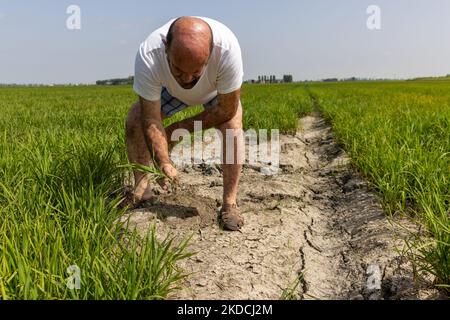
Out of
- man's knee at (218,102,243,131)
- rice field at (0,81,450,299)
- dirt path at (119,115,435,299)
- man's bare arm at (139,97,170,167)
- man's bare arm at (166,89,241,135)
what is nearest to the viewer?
rice field at (0,81,450,299)

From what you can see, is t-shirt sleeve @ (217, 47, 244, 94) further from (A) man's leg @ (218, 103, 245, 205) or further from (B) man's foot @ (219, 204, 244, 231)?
(B) man's foot @ (219, 204, 244, 231)

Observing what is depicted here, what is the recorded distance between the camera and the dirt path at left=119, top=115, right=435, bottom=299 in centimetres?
162

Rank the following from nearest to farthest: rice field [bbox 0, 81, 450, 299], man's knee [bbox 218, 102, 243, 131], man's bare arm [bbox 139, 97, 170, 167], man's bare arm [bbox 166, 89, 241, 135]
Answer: rice field [bbox 0, 81, 450, 299] → man's bare arm [bbox 139, 97, 170, 167] → man's bare arm [bbox 166, 89, 241, 135] → man's knee [bbox 218, 102, 243, 131]

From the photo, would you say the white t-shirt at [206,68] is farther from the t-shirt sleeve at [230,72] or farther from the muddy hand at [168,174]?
the muddy hand at [168,174]

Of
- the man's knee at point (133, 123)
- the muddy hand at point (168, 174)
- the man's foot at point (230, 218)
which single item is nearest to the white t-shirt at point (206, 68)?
the man's knee at point (133, 123)

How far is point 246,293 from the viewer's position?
1562 millimetres

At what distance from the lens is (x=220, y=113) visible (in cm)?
220

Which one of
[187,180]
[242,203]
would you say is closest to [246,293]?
[242,203]

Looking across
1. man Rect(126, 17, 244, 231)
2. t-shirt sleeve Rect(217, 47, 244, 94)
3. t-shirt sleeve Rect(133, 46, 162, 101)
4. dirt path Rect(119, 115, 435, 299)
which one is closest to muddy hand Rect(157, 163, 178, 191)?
man Rect(126, 17, 244, 231)

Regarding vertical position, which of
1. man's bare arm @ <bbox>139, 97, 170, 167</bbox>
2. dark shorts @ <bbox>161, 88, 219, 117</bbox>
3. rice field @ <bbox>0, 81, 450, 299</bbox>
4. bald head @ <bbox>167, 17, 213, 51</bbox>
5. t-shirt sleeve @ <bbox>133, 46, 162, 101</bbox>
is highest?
bald head @ <bbox>167, 17, 213, 51</bbox>

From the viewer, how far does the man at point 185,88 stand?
67.1 inches

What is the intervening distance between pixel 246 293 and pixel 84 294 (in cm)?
61

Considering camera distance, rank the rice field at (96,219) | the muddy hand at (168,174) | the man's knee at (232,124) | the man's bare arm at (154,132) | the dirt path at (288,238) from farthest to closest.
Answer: the man's knee at (232,124) → the man's bare arm at (154,132) → the muddy hand at (168,174) → the dirt path at (288,238) → the rice field at (96,219)
